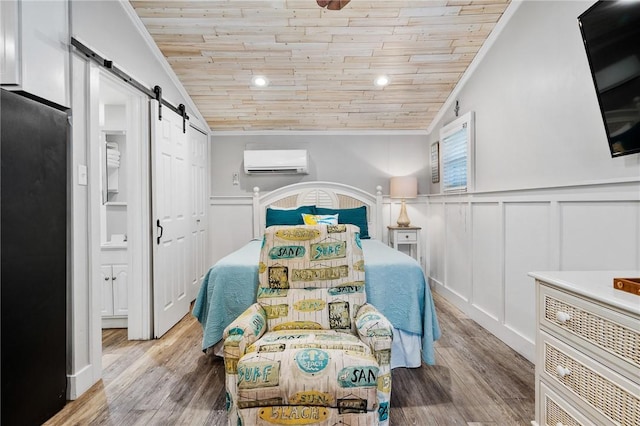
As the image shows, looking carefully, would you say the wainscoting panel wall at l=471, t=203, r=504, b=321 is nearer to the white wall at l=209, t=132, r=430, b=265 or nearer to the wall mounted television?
the wall mounted television

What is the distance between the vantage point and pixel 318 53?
352 cm

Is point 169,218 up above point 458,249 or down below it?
above

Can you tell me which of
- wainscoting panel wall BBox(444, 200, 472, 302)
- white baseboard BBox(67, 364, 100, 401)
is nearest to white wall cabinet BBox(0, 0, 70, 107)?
white baseboard BBox(67, 364, 100, 401)

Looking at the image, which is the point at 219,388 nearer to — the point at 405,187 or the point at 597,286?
the point at 597,286

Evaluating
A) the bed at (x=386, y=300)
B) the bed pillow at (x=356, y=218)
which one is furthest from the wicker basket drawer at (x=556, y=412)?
the bed pillow at (x=356, y=218)

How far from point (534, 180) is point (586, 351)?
5.25 feet

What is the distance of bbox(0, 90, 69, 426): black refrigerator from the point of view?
167 cm

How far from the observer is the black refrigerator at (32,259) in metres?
1.67

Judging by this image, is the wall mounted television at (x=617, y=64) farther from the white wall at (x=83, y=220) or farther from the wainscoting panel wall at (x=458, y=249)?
the white wall at (x=83, y=220)

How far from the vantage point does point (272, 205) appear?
4766mm

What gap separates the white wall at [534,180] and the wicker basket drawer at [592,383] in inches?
29.2

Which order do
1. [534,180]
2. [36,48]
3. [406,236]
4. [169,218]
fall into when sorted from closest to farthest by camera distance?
[36,48] → [534,180] → [169,218] → [406,236]

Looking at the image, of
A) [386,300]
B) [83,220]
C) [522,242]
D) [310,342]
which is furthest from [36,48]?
[522,242]

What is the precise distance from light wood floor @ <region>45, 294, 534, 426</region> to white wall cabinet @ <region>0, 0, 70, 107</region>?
1.79 meters
